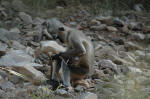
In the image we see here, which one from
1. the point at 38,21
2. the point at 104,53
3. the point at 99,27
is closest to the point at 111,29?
the point at 99,27

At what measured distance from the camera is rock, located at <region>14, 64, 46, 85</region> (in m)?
5.68

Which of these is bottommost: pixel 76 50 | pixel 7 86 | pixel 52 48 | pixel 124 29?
pixel 124 29

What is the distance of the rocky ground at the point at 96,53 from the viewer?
458 cm

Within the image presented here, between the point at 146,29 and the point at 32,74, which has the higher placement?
the point at 32,74

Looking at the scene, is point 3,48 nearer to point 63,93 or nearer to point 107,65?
point 107,65

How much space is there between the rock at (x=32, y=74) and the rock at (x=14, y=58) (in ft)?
1.03

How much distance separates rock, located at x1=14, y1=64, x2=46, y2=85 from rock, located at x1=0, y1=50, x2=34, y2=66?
1.03 ft

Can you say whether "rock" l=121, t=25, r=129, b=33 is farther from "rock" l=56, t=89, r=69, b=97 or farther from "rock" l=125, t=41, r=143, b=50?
"rock" l=56, t=89, r=69, b=97

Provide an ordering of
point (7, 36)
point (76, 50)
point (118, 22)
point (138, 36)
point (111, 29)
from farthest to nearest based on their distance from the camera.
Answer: point (118, 22) < point (111, 29) < point (138, 36) < point (7, 36) < point (76, 50)

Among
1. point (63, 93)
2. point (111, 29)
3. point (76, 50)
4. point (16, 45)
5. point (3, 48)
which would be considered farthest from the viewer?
point (111, 29)

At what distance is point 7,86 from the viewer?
5.47 meters

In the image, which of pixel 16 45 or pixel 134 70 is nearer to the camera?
pixel 134 70

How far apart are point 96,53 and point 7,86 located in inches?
111

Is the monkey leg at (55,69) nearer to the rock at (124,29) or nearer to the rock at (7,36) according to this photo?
the rock at (7,36)
